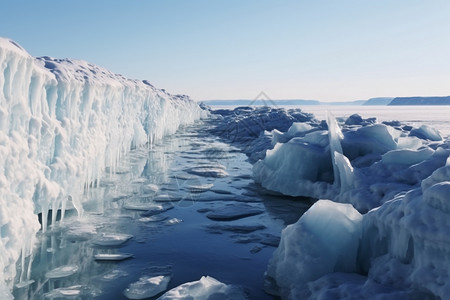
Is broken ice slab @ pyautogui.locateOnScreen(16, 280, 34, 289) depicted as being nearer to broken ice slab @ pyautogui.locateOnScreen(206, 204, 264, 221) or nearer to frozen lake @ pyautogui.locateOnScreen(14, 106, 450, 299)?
frozen lake @ pyautogui.locateOnScreen(14, 106, 450, 299)

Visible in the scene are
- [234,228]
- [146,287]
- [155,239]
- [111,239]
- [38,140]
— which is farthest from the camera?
[234,228]

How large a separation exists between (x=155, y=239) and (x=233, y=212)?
2375 mm

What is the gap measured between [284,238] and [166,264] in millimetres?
2024

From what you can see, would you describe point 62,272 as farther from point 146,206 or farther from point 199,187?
point 199,187

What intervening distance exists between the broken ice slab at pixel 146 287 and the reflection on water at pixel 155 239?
0.40 feet

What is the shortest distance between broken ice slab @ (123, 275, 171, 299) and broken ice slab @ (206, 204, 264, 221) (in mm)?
3165

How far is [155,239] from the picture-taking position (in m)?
7.02

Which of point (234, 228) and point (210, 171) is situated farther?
point (210, 171)

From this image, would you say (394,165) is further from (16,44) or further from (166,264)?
(16,44)

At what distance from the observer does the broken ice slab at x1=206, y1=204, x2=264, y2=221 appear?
8492mm

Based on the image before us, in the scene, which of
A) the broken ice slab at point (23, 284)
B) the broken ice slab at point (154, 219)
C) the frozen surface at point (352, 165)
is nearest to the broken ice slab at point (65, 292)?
the broken ice slab at point (23, 284)

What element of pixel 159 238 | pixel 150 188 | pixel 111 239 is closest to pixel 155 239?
pixel 159 238

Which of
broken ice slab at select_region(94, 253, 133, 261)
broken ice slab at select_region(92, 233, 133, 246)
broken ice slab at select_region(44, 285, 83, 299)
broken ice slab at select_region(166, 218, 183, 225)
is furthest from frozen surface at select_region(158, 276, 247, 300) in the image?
broken ice slab at select_region(166, 218, 183, 225)

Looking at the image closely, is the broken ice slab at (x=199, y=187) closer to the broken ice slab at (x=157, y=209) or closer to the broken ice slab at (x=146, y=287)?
the broken ice slab at (x=157, y=209)
